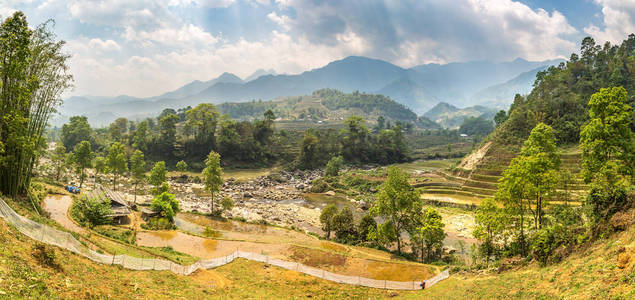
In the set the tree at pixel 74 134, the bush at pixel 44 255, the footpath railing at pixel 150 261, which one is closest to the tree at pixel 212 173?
the footpath railing at pixel 150 261

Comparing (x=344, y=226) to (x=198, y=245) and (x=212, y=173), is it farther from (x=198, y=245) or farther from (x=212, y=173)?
(x=212, y=173)

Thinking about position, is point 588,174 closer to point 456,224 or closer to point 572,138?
point 456,224

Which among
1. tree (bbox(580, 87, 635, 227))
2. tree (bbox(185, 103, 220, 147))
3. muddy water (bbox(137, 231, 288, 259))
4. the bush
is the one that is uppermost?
tree (bbox(185, 103, 220, 147))

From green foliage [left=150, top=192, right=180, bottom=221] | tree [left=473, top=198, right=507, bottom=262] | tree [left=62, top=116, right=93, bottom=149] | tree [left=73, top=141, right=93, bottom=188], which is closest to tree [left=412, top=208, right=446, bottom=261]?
tree [left=473, top=198, right=507, bottom=262]

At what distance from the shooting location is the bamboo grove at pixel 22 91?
16.1 meters

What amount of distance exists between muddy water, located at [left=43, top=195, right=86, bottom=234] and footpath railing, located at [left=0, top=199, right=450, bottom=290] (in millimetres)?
7997

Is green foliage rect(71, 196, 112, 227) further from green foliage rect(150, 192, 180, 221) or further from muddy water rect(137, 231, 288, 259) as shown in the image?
green foliage rect(150, 192, 180, 221)

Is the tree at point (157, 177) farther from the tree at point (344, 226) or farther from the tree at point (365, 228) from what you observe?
the tree at point (365, 228)

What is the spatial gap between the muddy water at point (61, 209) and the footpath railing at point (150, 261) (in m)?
8.00

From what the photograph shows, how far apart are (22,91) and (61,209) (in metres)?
12.8

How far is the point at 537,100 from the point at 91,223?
7389cm

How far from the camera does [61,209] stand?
81.5ft

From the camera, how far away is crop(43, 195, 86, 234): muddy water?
67.9 feet

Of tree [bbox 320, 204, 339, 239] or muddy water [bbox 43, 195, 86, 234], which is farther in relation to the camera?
tree [bbox 320, 204, 339, 239]
